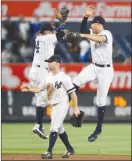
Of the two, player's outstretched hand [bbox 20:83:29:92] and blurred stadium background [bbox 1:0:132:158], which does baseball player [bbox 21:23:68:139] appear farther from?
blurred stadium background [bbox 1:0:132:158]

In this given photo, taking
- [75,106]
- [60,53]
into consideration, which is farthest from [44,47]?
[60,53]

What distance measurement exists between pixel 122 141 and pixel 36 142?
105 inches

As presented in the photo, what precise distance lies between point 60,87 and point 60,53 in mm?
10282

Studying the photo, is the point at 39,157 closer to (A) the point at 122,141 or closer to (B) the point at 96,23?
(B) the point at 96,23

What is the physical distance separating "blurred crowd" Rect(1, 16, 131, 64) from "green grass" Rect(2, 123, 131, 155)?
248cm

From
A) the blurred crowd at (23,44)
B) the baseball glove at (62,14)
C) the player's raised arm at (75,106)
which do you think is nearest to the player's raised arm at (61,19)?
the baseball glove at (62,14)

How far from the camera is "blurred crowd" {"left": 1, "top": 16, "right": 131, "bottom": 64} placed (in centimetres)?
2556

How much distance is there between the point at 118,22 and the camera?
2659 centimetres

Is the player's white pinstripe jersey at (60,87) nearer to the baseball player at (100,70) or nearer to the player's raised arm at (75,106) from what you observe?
the player's raised arm at (75,106)

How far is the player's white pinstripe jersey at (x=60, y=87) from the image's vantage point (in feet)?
51.2

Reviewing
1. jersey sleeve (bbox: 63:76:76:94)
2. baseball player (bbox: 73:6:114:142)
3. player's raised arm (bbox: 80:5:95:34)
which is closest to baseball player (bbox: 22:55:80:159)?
jersey sleeve (bbox: 63:76:76:94)

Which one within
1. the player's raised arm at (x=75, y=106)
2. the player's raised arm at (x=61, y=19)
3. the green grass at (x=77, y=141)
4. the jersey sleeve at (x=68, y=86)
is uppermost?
the player's raised arm at (x=61, y=19)

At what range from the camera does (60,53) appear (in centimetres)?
2600

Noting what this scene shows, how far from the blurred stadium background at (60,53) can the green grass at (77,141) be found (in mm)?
445
